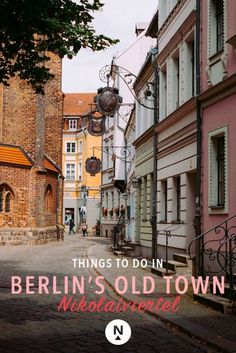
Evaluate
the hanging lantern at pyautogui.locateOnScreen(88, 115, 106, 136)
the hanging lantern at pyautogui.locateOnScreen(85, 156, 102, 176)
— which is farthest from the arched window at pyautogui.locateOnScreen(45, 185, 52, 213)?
the hanging lantern at pyautogui.locateOnScreen(85, 156, 102, 176)

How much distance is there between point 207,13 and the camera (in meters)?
15.6

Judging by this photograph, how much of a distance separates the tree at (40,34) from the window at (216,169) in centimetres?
515

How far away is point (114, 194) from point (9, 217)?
1445cm

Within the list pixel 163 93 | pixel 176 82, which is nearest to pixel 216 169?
pixel 176 82

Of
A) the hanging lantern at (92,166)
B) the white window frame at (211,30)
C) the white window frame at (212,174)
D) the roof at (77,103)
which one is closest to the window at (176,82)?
the white window frame at (211,30)

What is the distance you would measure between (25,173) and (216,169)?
77.8ft

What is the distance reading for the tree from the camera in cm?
923

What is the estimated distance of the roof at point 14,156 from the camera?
36.2 m

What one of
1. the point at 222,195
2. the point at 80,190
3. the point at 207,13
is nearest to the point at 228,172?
the point at 222,195

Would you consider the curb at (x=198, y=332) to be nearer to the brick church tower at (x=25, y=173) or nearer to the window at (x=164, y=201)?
the window at (x=164, y=201)

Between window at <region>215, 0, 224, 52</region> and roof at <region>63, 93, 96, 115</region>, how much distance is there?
65633 mm

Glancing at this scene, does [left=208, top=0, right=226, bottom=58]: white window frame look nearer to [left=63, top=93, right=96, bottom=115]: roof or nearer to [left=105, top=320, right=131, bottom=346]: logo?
[left=105, top=320, right=131, bottom=346]: logo

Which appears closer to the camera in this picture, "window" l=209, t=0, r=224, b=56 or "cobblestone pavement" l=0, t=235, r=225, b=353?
"cobblestone pavement" l=0, t=235, r=225, b=353

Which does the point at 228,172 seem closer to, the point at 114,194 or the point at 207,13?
the point at 207,13
